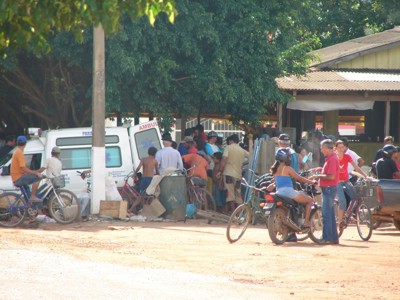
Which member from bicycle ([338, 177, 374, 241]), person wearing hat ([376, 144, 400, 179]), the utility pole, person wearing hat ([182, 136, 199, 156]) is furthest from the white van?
bicycle ([338, 177, 374, 241])

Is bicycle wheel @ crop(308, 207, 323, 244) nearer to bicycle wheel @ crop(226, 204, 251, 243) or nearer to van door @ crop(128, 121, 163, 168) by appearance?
bicycle wheel @ crop(226, 204, 251, 243)

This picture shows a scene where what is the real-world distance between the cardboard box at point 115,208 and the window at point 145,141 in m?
2.02

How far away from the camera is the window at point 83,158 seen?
20.4m

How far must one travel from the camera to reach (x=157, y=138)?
21062mm

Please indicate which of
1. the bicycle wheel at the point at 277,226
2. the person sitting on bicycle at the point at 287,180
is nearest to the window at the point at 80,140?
the person sitting on bicycle at the point at 287,180

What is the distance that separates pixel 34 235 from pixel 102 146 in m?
3.63

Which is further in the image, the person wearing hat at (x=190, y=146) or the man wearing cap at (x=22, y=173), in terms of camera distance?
the person wearing hat at (x=190, y=146)

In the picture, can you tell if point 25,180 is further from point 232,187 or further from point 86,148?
point 232,187

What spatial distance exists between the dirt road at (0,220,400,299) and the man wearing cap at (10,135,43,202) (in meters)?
0.97

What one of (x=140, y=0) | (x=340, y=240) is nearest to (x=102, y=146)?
(x=340, y=240)

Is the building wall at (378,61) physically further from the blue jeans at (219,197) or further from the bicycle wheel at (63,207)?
the bicycle wheel at (63,207)

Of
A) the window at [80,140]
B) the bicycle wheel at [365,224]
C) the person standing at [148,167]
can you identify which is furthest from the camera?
the window at [80,140]

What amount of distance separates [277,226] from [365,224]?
2.07 meters

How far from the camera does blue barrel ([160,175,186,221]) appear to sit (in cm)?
1962
